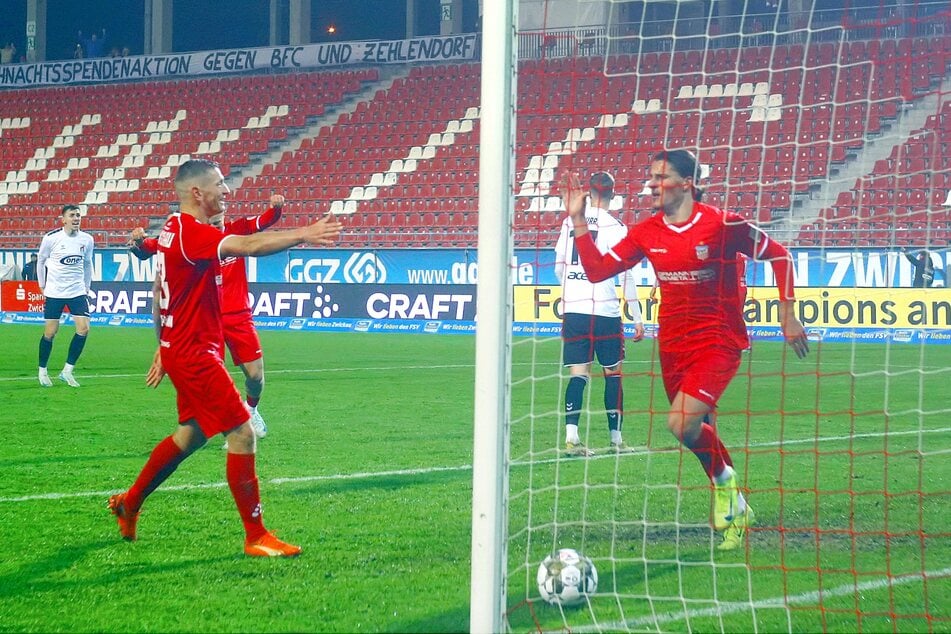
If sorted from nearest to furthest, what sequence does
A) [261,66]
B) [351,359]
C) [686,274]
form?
1. [686,274]
2. [351,359]
3. [261,66]

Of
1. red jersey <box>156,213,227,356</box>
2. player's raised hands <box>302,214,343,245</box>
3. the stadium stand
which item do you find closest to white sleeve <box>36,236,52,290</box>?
the stadium stand

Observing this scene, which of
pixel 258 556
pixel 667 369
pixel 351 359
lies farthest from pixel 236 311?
pixel 351 359

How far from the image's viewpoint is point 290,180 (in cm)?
2659

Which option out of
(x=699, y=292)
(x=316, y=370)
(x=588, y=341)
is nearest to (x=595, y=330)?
(x=588, y=341)

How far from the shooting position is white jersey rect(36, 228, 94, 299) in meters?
12.4

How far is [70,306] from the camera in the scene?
40.8 feet

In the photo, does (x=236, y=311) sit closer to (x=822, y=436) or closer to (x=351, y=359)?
(x=822, y=436)

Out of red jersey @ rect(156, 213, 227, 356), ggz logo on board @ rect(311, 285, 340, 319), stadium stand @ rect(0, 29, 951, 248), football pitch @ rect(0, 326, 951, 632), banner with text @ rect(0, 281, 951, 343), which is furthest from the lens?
ggz logo on board @ rect(311, 285, 340, 319)

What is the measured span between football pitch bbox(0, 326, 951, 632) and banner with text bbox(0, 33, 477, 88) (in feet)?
59.9

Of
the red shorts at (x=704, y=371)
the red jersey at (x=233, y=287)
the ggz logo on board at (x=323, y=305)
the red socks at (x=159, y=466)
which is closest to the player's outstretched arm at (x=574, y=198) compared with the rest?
the red shorts at (x=704, y=371)

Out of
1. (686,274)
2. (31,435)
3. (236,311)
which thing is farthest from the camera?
(31,435)

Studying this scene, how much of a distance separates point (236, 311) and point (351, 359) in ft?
24.3

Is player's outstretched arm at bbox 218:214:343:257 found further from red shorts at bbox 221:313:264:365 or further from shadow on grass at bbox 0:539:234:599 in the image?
red shorts at bbox 221:313:264:365

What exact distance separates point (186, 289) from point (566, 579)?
7.23 ft
